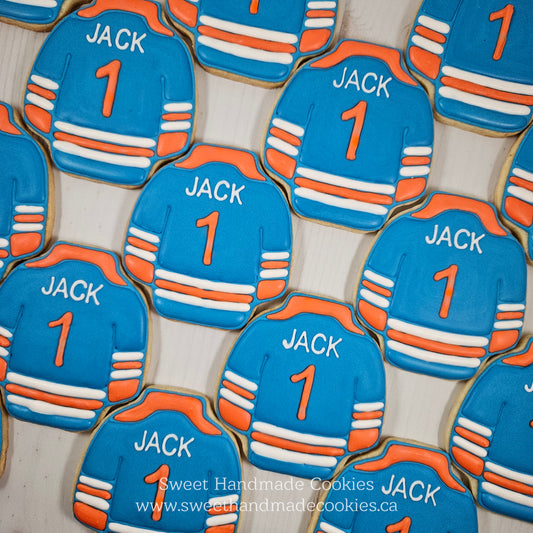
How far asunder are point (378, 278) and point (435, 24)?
0.36 metres

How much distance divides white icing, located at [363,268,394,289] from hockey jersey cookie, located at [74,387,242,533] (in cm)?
31

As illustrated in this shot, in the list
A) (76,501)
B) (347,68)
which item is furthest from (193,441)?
(347,68)

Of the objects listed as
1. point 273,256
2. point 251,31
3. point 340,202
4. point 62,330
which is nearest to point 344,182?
point 340,202

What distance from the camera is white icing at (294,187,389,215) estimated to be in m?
0.63

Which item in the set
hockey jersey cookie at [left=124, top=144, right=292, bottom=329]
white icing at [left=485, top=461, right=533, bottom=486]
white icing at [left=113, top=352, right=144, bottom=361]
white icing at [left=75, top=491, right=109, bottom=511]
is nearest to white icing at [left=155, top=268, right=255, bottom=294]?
hockey jersey cookie at [left=124, top=144, right=292, bottom=329]

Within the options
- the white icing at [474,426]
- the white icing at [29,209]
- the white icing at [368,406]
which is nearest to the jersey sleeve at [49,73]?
the white icing at [29,209]

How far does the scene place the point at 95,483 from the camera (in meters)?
0.65

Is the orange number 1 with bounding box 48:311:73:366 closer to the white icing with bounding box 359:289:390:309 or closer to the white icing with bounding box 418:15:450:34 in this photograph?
the white icing with bounding box 359:289:390:309

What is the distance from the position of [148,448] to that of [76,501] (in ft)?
0.44

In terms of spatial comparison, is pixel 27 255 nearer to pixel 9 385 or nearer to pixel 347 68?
pixel 9 385

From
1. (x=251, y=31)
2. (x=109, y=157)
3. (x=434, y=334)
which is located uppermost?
(x=251, y=31)

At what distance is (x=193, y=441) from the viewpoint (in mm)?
654

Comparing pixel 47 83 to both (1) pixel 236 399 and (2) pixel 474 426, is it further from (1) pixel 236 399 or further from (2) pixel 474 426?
(2) pixel 474 426

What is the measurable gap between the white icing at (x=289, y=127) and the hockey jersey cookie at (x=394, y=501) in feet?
1.56
